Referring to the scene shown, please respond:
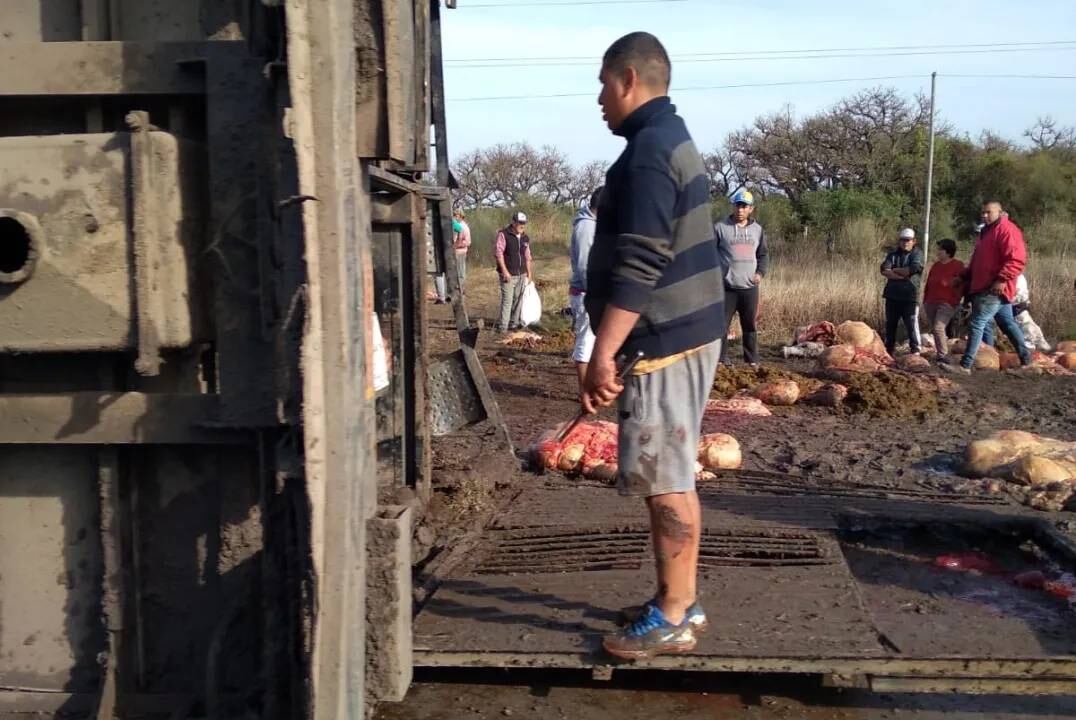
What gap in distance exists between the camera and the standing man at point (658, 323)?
3.30m

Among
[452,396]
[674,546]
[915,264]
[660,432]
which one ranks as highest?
[915,264]

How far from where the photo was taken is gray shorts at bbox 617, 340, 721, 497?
344 centimetres

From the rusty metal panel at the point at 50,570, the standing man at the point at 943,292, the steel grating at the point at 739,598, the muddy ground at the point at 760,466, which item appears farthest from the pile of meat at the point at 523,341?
the rusty metal panel at the point at 50,570

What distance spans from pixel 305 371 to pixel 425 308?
113 inches

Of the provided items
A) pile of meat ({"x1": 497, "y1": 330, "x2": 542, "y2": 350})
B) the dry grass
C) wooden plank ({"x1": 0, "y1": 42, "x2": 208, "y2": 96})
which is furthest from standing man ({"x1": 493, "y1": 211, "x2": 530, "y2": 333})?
wooden plank ({"x1": 0, "y1": 42, "x2": 208, "y2": 96})

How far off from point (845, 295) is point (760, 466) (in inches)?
454

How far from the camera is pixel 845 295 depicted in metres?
18.3

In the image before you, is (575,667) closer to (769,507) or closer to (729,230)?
(769,507)

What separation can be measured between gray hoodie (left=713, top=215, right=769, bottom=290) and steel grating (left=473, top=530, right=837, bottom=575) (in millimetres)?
7111

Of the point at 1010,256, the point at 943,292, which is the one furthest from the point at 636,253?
the point at 943,292

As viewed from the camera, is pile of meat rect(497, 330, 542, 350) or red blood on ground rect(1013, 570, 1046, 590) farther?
pile of meat rect(497, 330, 542, 350)

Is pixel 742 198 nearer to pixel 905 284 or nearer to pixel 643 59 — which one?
pixel 905 284

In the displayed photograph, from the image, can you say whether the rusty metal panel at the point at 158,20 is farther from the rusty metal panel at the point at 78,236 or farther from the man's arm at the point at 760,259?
the man's arm at the point at 760,259

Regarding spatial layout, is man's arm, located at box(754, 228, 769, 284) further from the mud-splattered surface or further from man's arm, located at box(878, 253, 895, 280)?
the mud-splattered surface
